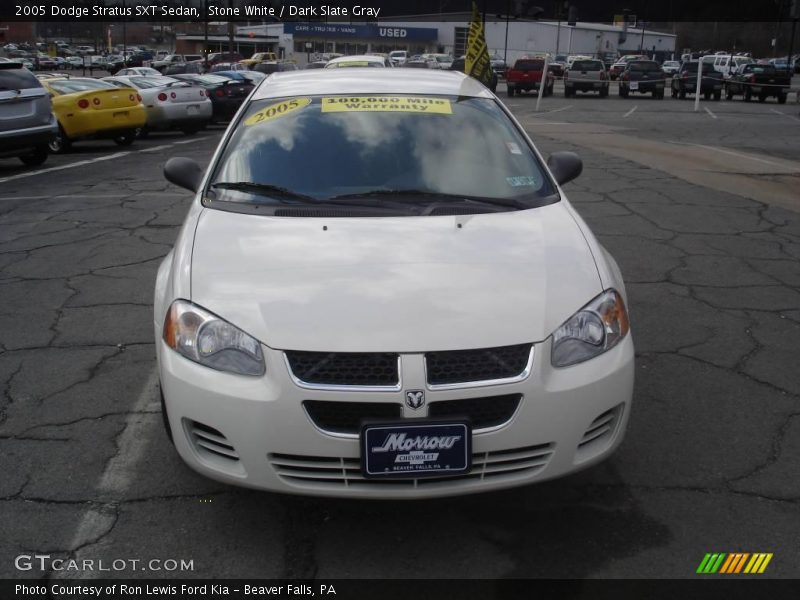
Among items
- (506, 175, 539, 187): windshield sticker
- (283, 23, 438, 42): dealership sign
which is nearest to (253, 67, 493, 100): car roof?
(506, 175, 539, 187): windshield sticker

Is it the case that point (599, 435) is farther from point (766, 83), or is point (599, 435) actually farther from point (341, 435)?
point (766, 83)

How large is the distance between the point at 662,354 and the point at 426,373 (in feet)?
8.31

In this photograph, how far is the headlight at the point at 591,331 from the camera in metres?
2.86

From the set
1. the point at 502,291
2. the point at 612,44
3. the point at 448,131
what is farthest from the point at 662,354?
the point at 612,44

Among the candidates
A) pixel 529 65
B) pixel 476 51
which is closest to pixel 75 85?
pixel 476 51

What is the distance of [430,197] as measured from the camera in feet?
12.3

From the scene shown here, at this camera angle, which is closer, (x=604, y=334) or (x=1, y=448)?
(x=604, y=334)

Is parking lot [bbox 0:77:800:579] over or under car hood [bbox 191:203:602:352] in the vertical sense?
under

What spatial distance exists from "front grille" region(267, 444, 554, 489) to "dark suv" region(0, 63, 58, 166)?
1093 cm

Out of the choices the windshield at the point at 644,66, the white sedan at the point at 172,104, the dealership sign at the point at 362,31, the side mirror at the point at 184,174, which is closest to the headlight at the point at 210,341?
the side mirror at the point at 184,174

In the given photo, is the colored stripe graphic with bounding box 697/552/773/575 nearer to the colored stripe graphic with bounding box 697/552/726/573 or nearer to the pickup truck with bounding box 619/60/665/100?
the colored stripe graphic with bounding box 697/552/726/573

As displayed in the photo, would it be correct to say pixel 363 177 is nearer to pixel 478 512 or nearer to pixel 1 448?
pixel 478 512

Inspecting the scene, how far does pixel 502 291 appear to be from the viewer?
297cm

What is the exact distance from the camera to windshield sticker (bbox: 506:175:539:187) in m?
3.94
